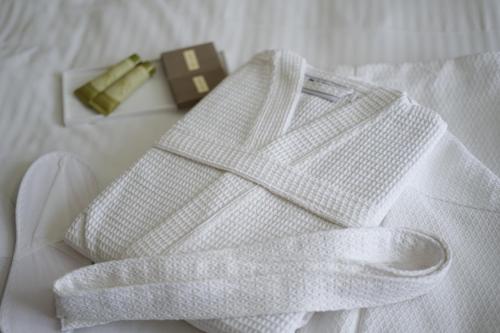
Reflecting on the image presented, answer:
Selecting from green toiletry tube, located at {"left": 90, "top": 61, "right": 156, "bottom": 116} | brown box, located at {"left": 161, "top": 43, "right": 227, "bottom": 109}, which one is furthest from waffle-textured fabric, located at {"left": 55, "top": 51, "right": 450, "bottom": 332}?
green toiletry tube, located at {"left": 90, "top": 61, "right": 156, "bottom": 116}

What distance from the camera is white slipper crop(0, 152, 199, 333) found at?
0.73 meters

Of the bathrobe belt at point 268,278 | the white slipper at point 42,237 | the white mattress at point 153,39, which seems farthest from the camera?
the white mattress at point 153,39

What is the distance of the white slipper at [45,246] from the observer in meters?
0.73

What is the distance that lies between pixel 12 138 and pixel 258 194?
671 mm

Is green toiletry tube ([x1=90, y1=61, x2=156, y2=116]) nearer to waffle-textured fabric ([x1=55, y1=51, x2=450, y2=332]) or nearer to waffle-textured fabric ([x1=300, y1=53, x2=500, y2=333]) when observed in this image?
waffle-textured fabric ([x1=55, y1=51, x2=450, y2=332])

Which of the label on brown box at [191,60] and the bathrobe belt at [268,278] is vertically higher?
the label on brown box at [191,60]

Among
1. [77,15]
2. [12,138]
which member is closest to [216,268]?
[12,138]

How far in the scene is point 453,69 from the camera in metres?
1.00

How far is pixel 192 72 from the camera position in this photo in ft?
3.62

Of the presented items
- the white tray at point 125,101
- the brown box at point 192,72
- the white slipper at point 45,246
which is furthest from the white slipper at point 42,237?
the brown box at point 192,72

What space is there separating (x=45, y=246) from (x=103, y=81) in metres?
0.45

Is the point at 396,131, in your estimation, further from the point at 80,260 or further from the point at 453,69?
the point at 80,260

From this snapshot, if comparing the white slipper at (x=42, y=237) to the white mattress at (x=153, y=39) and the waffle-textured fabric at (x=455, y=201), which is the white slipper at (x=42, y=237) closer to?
the white mattress at (x=153, y=39)

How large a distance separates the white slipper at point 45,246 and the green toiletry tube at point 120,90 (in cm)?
16
